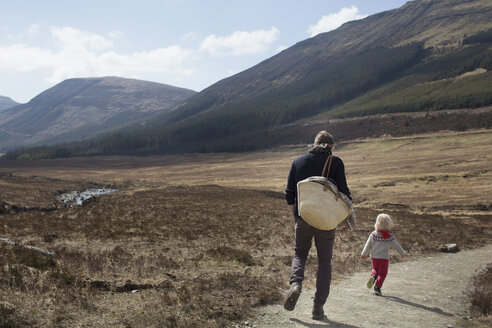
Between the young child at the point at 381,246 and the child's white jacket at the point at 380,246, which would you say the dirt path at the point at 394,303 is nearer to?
the young child at the point at 381,246

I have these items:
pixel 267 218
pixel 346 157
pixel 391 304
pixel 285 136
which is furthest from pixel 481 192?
pixel 285 136

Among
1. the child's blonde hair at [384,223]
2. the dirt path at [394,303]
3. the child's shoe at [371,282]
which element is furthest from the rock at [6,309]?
the child's blonde hair at [384,223]

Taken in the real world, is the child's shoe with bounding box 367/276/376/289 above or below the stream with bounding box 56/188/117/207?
above

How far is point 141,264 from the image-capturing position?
10852 millimetres

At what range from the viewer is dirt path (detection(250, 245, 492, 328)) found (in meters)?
6.19

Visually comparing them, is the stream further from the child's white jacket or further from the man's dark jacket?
the man's dark jacket

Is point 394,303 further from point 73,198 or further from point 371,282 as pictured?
point 73,198

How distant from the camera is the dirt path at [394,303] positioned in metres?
6.19

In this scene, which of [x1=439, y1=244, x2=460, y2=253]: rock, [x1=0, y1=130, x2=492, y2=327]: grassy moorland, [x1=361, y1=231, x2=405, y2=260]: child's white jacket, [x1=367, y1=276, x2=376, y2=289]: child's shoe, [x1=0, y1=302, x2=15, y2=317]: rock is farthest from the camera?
[x1=439, y1=244, x2=460, y2=253]: rock

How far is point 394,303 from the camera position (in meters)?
7.58

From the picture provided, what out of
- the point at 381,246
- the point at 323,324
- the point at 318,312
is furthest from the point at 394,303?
the point at 323,324

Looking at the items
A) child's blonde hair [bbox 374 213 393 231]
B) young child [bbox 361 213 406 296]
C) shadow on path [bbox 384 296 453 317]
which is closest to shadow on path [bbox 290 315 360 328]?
shadow on path [bbox 384 296 453 317]

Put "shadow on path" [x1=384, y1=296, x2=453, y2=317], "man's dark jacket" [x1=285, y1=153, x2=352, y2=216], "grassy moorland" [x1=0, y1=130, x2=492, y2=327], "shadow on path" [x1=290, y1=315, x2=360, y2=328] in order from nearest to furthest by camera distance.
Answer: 1. "shadow on path" [x1=290, y1=315, x2=360, y2=328]
2. "grassy moorland" [x1=0, y1=130, x2=492, y2=327]
3. "man's dark jacket" [x1=285, y1=153, x2=352, y2=216]
4. "shadow on path" [x1=384, y1=296, x2=453, y2=317]

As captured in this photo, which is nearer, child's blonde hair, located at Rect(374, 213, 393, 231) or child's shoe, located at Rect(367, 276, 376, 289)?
child's shoe, located at Rect(367, 276, 376, 289)
